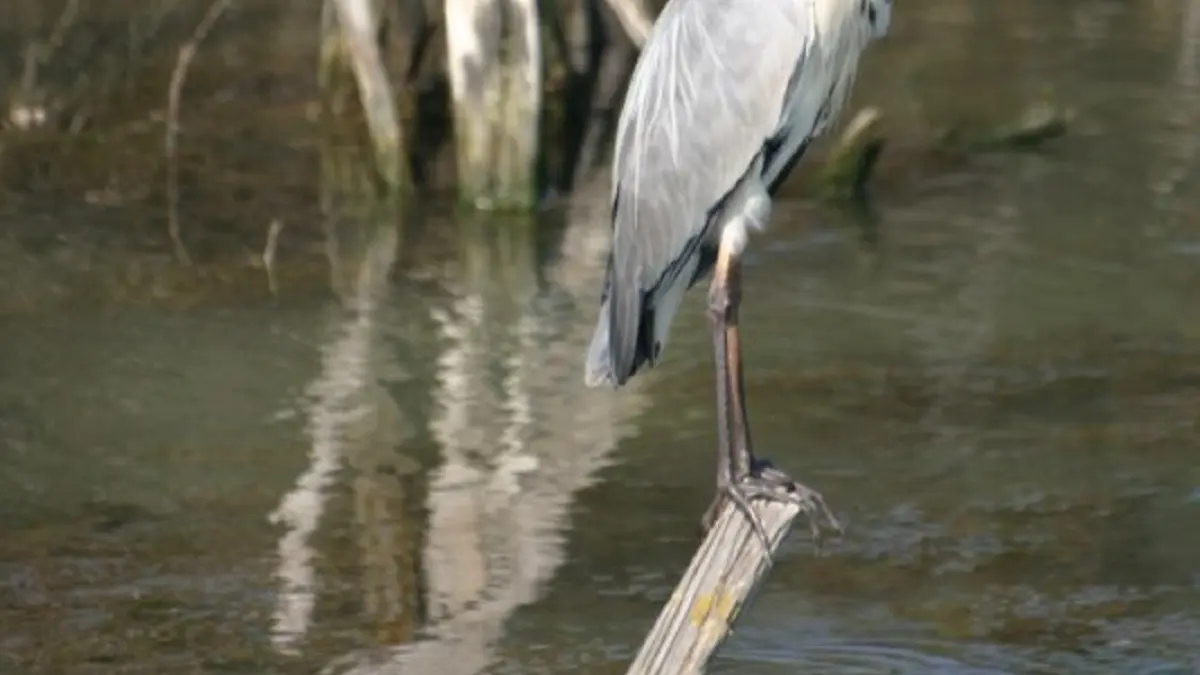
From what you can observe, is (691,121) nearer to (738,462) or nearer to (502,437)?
(738,462)

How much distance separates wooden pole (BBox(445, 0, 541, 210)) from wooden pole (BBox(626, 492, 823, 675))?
787 centimetres

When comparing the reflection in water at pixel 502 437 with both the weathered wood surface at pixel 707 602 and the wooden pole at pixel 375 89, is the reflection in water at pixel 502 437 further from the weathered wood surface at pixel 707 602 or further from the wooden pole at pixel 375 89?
the weathered wood surface at pixel 707 602

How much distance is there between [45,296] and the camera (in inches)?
406

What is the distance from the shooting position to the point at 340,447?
26.9ft

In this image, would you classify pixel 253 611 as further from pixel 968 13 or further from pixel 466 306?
pixel 968 13

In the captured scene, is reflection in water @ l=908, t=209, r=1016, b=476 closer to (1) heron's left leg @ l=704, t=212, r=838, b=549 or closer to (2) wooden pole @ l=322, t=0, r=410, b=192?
(1) heron's left leg @ l=704, t=212, r=838, b=549

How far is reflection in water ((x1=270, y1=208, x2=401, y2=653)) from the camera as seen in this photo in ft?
22.4

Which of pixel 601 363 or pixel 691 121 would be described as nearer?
pixel 601 363

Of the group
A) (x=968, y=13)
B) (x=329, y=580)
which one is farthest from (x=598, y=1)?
(x=329, y=580)

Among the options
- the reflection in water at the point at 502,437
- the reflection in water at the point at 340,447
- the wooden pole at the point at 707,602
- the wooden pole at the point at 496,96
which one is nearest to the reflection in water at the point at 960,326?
the reflection in water at the point at 502,437

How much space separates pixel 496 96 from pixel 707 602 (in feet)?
26.7

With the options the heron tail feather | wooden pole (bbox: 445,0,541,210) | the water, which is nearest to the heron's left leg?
the heron tail feather

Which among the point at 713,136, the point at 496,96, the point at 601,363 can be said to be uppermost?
the point at 713,136

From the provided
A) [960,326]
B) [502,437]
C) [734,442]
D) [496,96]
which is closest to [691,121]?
[734,442]
